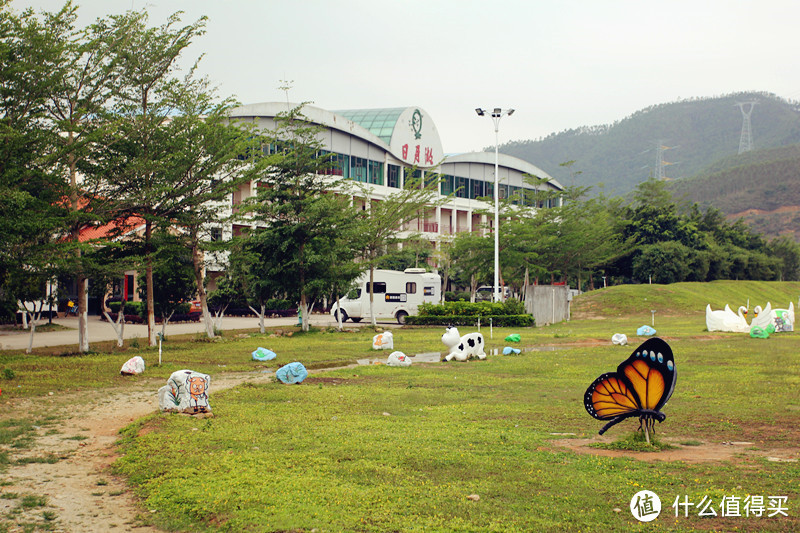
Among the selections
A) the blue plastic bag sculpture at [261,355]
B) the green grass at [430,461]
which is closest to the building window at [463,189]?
the blue plastic bag sculpture at [261,355]

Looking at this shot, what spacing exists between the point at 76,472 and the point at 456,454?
439cm

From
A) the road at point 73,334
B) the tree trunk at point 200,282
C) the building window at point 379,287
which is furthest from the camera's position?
the building window at point 379,287

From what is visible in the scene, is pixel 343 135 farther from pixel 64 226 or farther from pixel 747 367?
pixel 747 367

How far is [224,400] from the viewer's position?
12250 millimetres

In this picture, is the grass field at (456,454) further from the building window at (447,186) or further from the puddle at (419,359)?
the building window at (447,186)

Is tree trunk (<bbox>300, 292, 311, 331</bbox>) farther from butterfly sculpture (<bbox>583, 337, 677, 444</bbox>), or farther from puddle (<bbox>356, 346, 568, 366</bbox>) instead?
butterfly sculpture (<bbox>583, 337, 677, 444</bbox>)

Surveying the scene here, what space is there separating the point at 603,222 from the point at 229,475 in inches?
1968

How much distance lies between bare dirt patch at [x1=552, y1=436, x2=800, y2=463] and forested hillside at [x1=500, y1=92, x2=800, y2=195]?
157 meters

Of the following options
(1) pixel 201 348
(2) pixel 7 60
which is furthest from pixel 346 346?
(2) pixel 7 60

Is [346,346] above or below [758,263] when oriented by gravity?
below

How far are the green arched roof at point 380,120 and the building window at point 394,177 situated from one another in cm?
291

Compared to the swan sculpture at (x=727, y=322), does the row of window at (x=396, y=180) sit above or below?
above

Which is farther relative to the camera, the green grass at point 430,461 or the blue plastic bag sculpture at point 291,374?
the blue plastic bag sculpture at point 291,374

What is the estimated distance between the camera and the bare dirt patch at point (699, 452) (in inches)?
303
